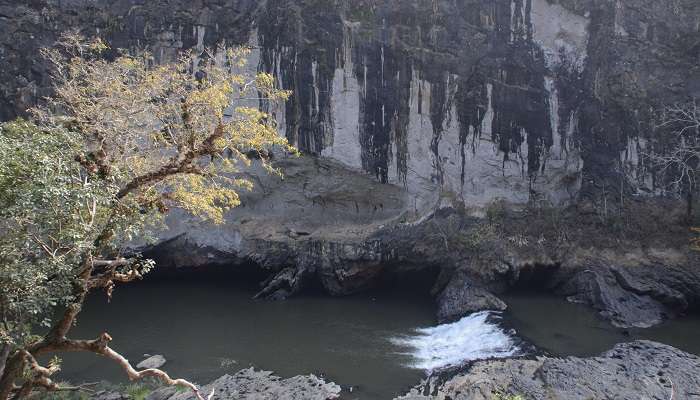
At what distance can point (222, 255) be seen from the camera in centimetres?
2019

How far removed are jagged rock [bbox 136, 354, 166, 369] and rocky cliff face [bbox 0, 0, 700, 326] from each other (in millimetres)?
5841

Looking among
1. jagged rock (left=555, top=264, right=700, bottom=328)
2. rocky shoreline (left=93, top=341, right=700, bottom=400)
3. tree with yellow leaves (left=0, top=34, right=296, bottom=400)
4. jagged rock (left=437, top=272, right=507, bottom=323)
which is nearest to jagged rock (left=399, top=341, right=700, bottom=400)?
rocky shoreline (left=93, top=341, right=700, bottom=400)

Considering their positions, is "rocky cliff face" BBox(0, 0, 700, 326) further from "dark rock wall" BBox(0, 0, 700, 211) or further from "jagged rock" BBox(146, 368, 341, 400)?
"jagged rock" BBox(146, 368, 341, 400)

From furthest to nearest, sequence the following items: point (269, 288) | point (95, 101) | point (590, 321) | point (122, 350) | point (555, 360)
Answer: point (269, 288) → point (590, 321) → point (122, 350) → point (555, 360) → point (95, 101)

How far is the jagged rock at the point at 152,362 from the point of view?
1327cm

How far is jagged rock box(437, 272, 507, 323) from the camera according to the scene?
654 inches

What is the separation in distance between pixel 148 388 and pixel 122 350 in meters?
3.40

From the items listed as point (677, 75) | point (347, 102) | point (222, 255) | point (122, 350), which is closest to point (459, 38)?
point (347, 102)

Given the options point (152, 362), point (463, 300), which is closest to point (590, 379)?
point (463, 300)

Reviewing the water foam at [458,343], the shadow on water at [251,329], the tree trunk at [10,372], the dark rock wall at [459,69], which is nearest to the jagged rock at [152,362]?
the shadow on water at [251,329]

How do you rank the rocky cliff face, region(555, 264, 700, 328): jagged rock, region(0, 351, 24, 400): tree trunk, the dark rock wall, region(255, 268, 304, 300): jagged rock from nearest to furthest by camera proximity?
region(0, 351, 24, 400): tree trunk → region(555, 264, 700, 328): jagged rock → region(255, 268, 304, 300): jagged rock → the rocky cliff face → the dark rock wall

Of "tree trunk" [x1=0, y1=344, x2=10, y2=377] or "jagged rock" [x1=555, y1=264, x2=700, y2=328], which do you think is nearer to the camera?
"tree trunk" [x1=0, y1=344, x2=10, y2=377]

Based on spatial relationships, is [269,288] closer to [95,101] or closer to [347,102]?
[347,102]

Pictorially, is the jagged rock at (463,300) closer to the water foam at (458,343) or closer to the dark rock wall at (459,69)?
the water foam at (458,343)
